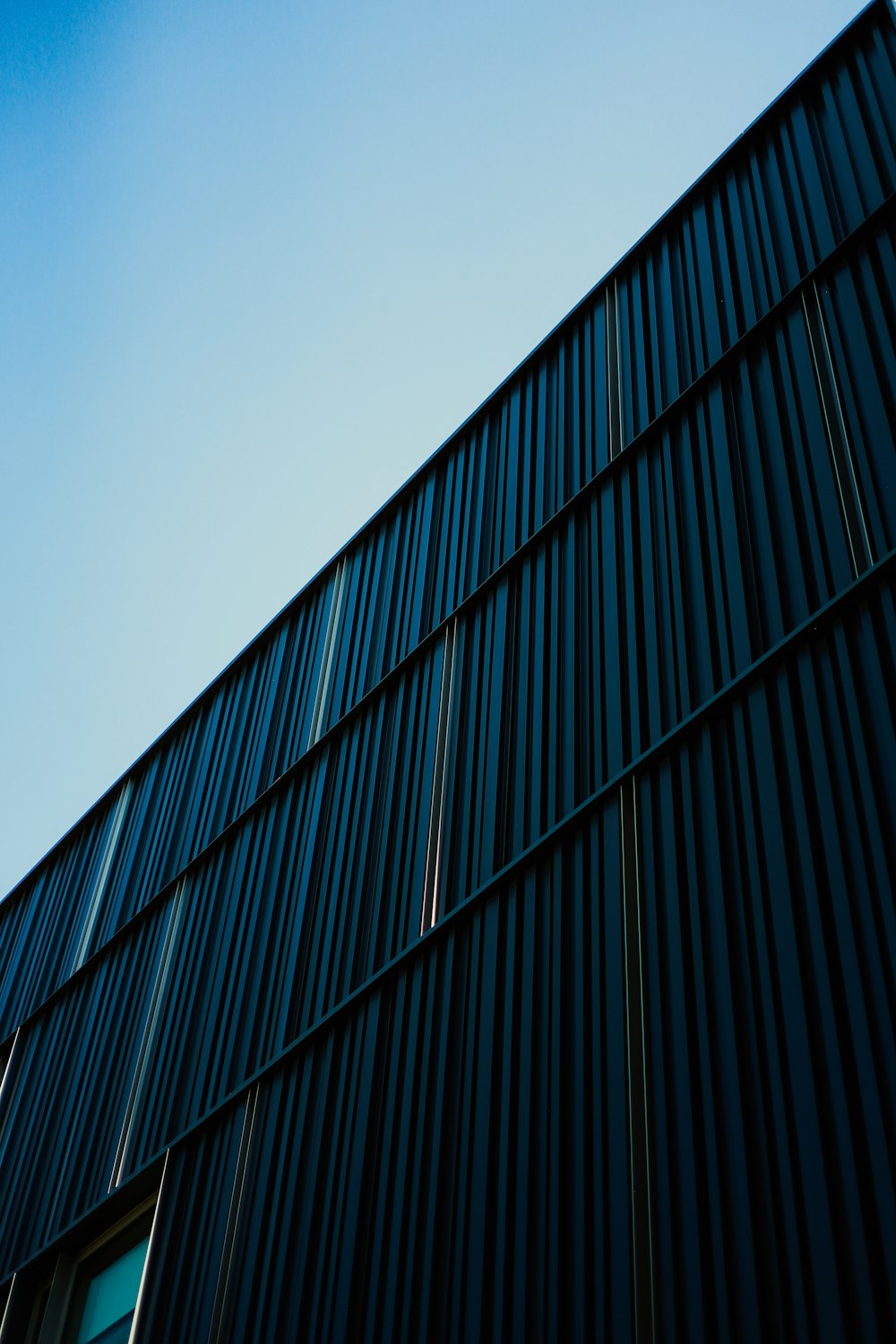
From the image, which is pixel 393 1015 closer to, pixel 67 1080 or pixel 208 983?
pixel 208 983

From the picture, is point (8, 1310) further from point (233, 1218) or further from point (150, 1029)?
point (233, 1218)

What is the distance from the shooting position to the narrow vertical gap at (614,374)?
9.07m

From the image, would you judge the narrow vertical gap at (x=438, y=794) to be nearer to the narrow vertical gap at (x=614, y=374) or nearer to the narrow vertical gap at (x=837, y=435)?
the narrow vertical gap at (x=614, y=374)

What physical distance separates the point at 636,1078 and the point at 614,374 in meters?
5.18

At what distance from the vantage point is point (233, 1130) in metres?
8.40

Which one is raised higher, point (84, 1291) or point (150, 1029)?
point (150, 1029)

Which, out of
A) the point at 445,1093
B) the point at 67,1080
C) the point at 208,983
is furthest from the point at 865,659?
the point at 67,1080

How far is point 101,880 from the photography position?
12844mm

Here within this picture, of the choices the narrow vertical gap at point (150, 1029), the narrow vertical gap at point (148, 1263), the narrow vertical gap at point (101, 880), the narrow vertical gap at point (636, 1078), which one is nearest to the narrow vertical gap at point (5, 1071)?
the narrow vertical gap at point (101, 880)

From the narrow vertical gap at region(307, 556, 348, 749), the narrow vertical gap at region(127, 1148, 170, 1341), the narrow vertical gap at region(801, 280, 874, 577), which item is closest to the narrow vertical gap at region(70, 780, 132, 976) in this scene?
the narrow vertical gap at region(307, 556, 348, 749)

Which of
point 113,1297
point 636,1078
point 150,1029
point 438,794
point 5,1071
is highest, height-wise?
point 5,1071

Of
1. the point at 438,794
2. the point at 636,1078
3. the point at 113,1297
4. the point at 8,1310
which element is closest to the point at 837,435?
the point at 438,794

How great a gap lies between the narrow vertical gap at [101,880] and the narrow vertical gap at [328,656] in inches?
121

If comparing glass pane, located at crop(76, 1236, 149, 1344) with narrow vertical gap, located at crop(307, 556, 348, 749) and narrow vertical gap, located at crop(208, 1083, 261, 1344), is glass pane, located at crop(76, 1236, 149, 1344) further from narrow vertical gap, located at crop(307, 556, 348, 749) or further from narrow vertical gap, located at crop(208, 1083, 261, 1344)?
narrow vertical gap, located at crop(307, 556, 348, 749)
